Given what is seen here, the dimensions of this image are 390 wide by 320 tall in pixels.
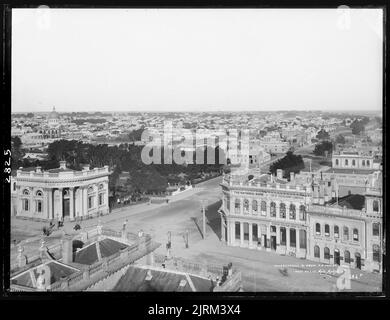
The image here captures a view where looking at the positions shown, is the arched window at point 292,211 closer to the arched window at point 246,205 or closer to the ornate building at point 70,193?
the arched window at point 246,205

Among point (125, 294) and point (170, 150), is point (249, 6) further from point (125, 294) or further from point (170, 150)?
point (125, 294)

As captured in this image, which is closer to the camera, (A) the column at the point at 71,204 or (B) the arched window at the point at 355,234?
(B) the arched window at the point at 355,234

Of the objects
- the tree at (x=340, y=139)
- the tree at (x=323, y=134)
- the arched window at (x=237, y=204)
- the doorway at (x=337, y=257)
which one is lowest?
the doorway at (x=337, y=257)

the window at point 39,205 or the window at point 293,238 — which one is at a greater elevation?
the window at point 39,205

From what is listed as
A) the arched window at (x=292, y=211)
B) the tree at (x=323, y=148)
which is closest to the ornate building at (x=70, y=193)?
the arched window at (x=292, y=211)

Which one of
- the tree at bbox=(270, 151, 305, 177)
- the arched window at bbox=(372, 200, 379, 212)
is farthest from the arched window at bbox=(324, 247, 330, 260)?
the tree at bbox=(270, 151, 305, 177)

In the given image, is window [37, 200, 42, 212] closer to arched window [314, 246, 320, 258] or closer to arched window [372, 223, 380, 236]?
arched window [314, 246, 320, 258]
